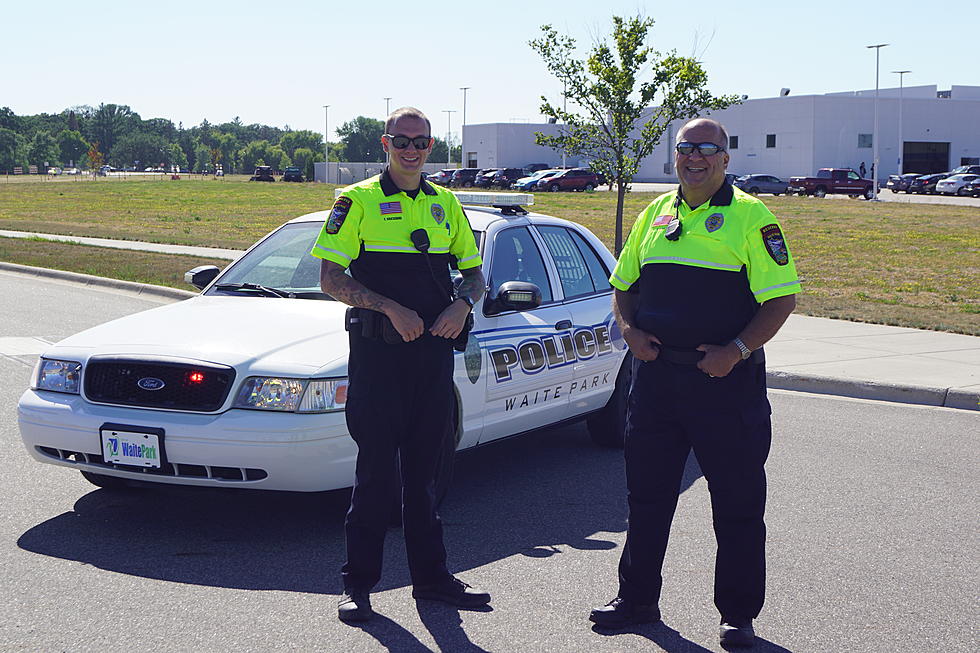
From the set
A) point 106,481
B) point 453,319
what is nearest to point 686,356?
point 453,319

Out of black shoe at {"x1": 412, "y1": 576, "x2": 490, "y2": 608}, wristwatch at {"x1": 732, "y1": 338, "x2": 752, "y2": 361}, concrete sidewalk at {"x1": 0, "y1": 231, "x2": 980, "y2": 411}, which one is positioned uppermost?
wristwatch at {"x1": 732, "y1": 338, "x2": 752, "y2": 361}

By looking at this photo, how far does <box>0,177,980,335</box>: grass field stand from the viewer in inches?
619

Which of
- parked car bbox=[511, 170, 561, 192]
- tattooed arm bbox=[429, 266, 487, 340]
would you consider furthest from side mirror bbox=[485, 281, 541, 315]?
parked car bbox=[511, 170, 561, 192]

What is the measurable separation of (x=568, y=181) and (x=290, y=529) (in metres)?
63.6

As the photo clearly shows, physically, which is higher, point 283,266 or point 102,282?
point 283,266

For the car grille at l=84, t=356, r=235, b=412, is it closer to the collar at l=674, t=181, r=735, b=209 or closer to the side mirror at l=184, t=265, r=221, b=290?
the side mirror at l=184, t=265, r=221, b=290

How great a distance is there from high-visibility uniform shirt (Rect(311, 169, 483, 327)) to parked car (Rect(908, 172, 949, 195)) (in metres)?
66.4

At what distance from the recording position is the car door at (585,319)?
22.5 ft

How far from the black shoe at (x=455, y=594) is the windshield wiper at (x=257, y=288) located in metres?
2.25

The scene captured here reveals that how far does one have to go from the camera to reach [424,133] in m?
4.40

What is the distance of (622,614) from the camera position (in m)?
4.32

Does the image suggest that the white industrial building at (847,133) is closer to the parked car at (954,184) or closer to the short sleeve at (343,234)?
the parked car at (954,184)

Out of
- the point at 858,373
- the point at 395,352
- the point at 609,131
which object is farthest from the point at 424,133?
the point at 609,131

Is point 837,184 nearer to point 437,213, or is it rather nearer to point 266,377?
point 266,377
